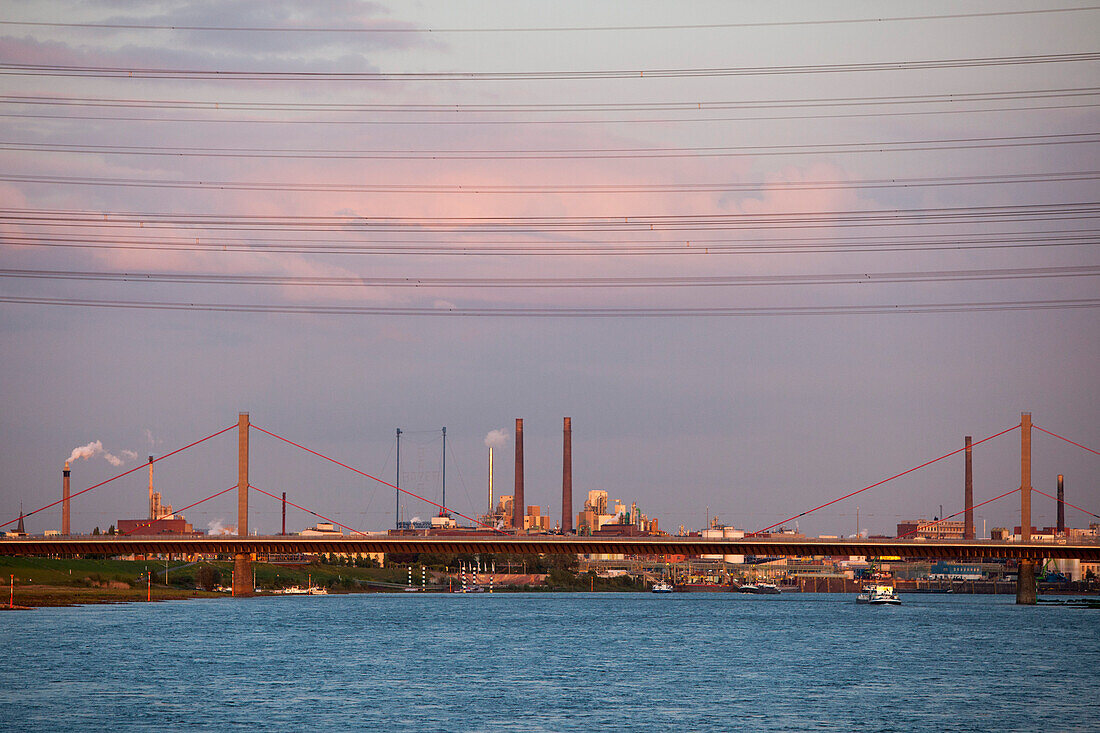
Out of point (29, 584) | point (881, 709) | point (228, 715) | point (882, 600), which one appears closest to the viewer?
point (228, 715)

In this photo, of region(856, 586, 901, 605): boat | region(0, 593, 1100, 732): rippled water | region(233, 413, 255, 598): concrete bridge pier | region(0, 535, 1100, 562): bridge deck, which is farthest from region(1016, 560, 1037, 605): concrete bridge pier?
region(233, 413, 255, 598): concrete bridge pier

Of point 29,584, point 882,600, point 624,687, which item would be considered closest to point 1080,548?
point 882,600

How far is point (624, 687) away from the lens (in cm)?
6331

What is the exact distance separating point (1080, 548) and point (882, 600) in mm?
44056

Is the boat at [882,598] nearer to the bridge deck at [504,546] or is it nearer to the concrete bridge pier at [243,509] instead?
the bridge deck at [504,546]

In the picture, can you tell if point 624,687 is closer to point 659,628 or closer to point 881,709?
point 881,709

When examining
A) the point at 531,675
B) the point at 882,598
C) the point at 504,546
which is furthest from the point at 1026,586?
the point at 531,675

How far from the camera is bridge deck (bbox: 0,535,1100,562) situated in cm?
14350

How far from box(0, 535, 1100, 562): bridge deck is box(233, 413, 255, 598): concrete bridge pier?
7208mm

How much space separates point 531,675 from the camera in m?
68.4

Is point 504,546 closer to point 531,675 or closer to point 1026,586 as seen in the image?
point 531,675

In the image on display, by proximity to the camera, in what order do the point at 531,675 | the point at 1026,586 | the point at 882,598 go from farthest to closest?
the point at 882,598 < the point at 1026,586 < the point at 531,675

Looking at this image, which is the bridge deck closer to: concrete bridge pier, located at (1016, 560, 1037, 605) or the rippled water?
concrete bridge pier, located at (1016, 560, 1037, 605)

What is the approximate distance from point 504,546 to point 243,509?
1581 inches
